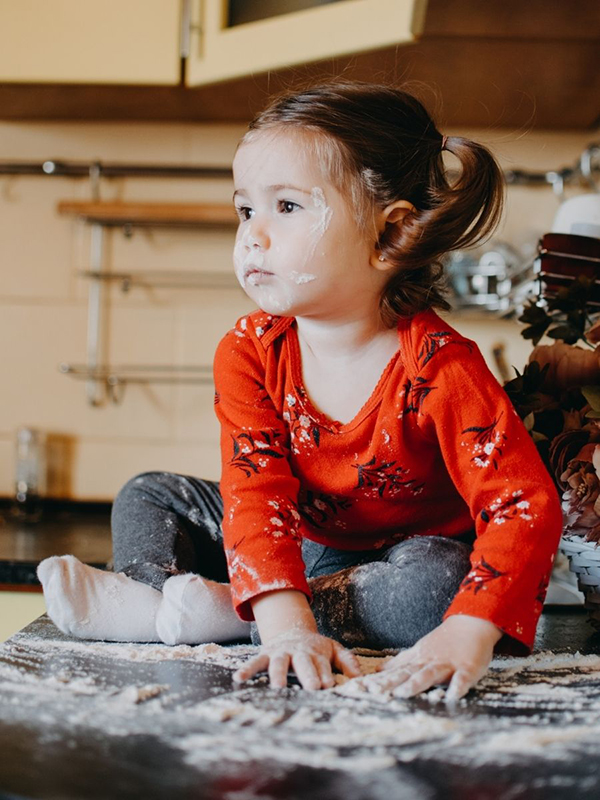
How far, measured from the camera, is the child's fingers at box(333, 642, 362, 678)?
0.59m

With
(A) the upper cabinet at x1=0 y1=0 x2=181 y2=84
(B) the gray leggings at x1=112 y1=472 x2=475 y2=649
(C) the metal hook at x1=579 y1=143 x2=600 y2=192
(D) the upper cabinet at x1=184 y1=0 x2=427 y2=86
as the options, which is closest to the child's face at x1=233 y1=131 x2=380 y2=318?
(B) the gray leggings at x1=112 y1=472 x2=475 y2=649

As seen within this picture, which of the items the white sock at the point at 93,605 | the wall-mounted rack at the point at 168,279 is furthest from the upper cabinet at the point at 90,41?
the white sock at the point at 93,605

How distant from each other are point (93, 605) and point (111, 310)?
101 centimetres

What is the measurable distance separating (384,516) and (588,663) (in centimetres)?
22

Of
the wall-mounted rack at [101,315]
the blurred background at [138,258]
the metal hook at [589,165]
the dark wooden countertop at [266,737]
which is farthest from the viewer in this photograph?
the wall-mounted rack at [101,315]

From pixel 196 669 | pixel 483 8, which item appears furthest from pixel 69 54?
pixel 196 669

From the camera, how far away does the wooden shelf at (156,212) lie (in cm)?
Result: 158

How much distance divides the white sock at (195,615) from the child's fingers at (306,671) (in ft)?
0.51

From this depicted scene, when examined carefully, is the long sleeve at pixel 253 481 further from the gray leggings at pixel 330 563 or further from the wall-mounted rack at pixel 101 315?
the wall-mounted rack at pixel 101 315

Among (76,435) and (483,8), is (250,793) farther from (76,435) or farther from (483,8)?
(76,435)

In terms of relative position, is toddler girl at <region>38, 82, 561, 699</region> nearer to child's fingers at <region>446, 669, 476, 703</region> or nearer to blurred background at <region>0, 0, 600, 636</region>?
child's fingers at <region>446, 669, 476, 703</region>

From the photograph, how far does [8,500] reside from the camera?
1.69 meters

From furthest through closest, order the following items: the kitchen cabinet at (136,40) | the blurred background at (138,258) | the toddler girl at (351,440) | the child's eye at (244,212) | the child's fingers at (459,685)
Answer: the blurred background at (138,258)
the kitchen cabinet at (136,40)
the child's eye at (244,212)
the toddler girl at (351,440)
the child's fingers at (459,685)

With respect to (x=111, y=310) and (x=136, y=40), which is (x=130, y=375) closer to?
(x=111, y=310)
